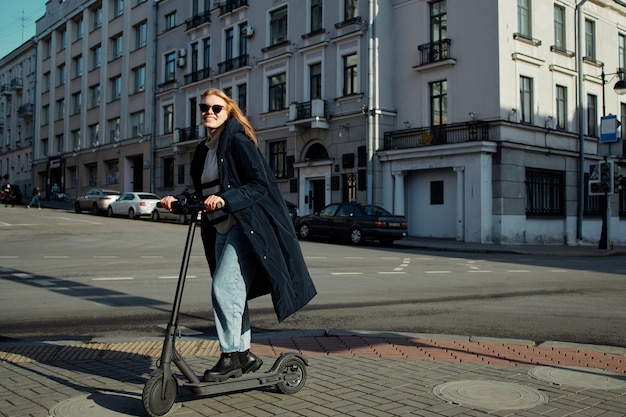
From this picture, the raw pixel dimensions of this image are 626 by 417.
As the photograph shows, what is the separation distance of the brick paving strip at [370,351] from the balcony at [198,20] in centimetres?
3507

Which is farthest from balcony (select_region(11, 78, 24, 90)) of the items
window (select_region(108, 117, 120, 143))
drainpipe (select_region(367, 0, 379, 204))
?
drainpipe (select_region(367, 0, 379, 204))

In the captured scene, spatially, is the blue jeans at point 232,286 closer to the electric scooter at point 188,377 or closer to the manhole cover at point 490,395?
the electric scooter at point 188,377

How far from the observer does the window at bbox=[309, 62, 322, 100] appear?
103ft

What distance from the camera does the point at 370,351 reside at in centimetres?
568

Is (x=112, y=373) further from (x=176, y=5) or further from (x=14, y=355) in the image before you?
(x=176, y=5)

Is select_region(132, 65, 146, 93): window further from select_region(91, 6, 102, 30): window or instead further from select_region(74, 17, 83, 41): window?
select_region(74, 17, 83, 41): window

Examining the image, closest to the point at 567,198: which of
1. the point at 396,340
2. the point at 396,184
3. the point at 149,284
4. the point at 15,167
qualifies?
the point at 396,184

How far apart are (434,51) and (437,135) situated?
3.86 metres

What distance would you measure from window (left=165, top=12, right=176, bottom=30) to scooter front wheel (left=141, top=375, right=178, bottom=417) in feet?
137

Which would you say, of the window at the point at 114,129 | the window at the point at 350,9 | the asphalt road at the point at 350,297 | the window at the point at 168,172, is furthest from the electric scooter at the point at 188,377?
the window at the point at 114,129

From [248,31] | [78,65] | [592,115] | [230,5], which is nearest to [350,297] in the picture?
[592,115]

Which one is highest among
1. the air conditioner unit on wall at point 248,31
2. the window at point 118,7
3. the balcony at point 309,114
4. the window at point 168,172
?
the window at point 118,7

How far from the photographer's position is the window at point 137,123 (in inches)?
1785

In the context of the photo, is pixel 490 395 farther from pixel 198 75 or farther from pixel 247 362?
pixel 198 75
